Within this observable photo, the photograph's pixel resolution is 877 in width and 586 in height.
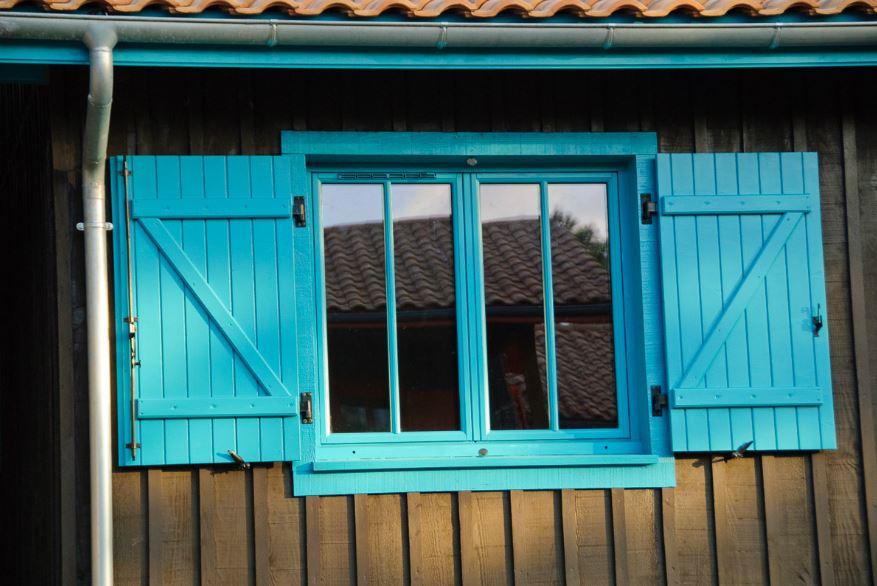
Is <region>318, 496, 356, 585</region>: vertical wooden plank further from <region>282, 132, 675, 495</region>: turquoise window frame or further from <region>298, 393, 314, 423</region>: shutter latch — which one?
<region>298, 393, 314, 423</region>: shutter latch

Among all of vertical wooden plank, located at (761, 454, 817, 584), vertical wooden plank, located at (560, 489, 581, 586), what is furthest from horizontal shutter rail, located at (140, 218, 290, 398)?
vertical wooden plank, located at (761, 454, 817, 584)

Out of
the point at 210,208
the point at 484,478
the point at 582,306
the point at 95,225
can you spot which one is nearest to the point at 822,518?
the point at 582,306

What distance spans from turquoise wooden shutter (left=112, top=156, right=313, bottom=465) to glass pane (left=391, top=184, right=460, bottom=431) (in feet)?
1.57

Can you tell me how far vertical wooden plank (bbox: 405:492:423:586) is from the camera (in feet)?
15.3

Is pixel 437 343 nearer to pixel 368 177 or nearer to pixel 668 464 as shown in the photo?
pixel 368 177

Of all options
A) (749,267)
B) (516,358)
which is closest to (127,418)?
(516,358)

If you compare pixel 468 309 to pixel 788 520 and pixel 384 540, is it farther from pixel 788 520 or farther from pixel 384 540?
pixel 788 520

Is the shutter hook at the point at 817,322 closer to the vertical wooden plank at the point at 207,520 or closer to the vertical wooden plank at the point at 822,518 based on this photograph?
the vertical wooden plank at the point at 822,518

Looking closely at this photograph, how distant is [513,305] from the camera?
16.2 feet

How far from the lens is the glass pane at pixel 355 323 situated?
4.83 meters

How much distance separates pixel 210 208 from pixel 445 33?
1198mm

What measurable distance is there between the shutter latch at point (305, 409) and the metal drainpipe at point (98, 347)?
760 millimetres

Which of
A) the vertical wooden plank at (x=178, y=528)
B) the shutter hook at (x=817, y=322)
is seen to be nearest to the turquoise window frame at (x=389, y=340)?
the vertical wooden plank at (x=178, y=528)

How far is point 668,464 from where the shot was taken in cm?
477
